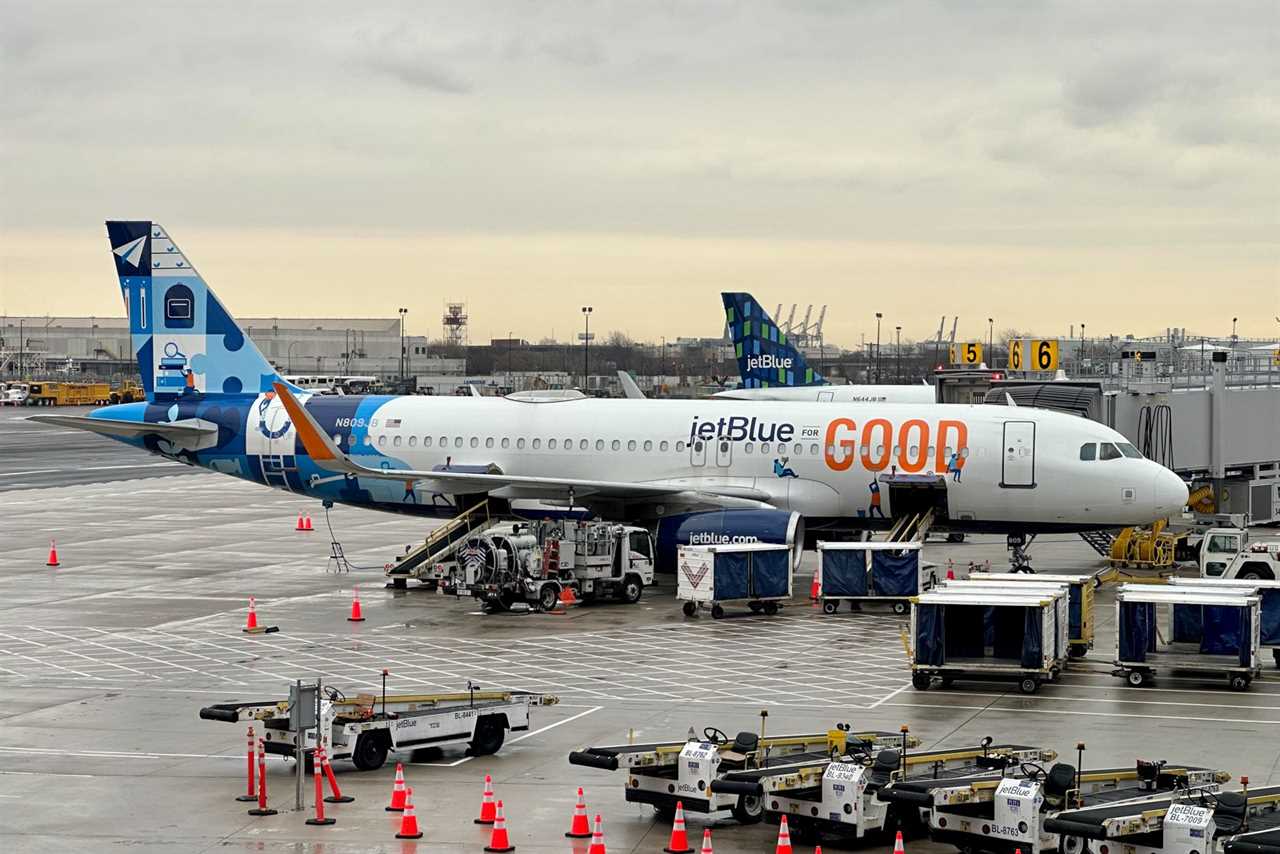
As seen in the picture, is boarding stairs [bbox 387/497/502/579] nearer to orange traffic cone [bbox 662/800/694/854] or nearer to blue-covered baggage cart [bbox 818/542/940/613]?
blue-covered baggage cart [bbox 818/542/940/613]

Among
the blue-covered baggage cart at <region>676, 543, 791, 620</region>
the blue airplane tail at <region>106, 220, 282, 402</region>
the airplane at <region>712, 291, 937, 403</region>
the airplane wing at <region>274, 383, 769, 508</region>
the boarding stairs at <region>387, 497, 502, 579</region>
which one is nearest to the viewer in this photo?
the blue-covered baggage cart at <region>676, 543, 791, 620</region>

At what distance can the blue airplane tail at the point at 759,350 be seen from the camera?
87188 mm

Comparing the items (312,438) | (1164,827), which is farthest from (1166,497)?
(1164,827)

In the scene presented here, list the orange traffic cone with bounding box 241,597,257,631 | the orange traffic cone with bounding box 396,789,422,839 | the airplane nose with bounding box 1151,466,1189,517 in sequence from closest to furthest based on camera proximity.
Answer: the orange traffic cone with bounding box 396,789,422,839, the orange traffic cone with bounding box 241,597,257,631, the airplane nose with bounding box 1151,466,1189,517

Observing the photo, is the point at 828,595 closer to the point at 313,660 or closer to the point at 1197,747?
the point at 313,660

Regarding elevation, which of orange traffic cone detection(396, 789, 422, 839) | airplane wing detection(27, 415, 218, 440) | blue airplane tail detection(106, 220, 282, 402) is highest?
blue airplane tail detection(106, 220, 282, 402)

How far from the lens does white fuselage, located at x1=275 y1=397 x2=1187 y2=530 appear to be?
4394 centimetres

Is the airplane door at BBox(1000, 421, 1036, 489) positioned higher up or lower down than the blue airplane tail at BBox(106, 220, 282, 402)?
lower down

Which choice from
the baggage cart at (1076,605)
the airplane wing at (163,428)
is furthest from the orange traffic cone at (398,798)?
the airplane wing at (163,428)

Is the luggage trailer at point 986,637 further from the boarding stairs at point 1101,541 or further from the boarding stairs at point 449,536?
the boarding stairs at point 1101,541

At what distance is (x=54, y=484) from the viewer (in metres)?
78.9

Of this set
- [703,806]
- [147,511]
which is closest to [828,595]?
[703,806]

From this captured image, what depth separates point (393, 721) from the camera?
24203 millimetres

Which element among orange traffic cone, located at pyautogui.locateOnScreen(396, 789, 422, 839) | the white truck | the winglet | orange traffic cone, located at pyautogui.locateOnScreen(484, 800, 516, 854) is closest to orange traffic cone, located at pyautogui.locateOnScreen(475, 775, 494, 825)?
orange traffic cone, located at pyautogui.locateOnScreen(396, 789, 422, 839)
